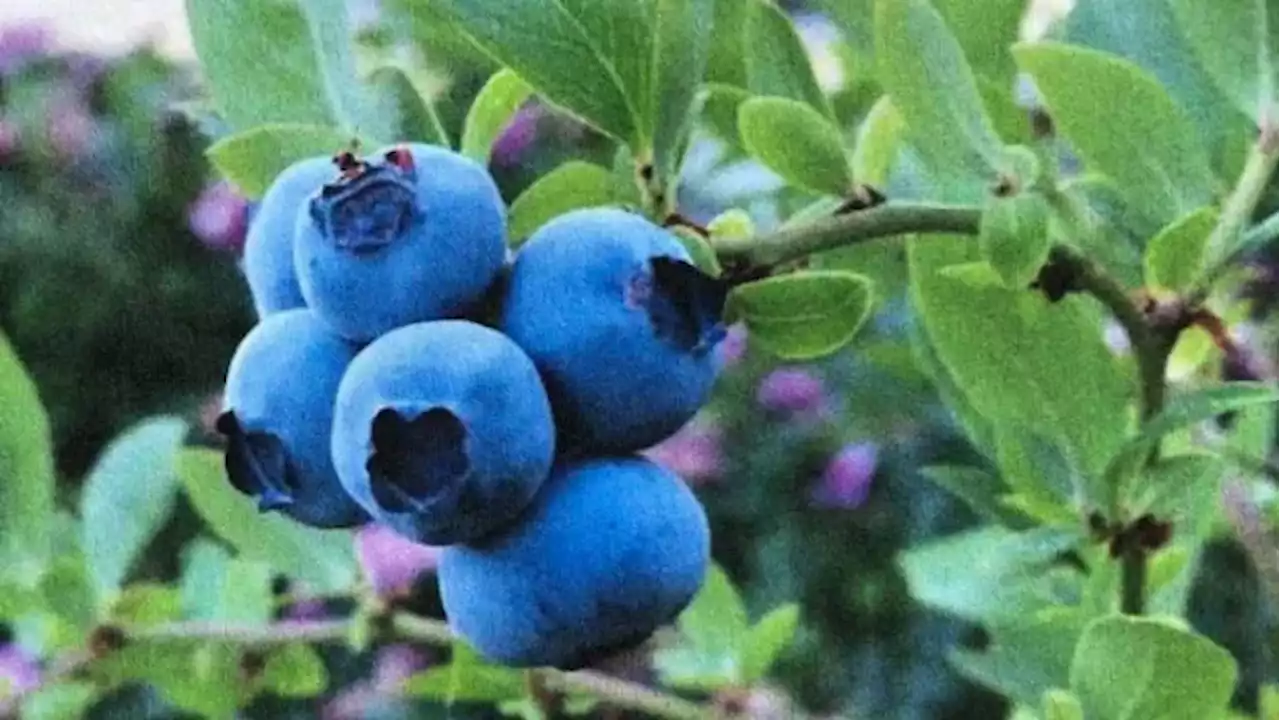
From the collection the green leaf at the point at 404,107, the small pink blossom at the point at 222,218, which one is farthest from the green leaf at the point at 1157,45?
the small pink blossom at the point at 222,218

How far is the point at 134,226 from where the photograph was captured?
2133mm

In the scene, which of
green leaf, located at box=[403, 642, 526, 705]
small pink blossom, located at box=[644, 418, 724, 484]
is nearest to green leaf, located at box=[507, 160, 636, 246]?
green leaf, located at box=[403, 642, 526, 705]

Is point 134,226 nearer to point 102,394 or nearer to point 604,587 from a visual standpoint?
point 102,394

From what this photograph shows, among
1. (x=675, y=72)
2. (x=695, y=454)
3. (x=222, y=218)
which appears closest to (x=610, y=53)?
(x=675, y=72)

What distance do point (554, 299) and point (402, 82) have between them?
101 millimetres

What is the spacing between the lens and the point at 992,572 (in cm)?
55

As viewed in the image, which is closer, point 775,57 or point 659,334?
point 659,334

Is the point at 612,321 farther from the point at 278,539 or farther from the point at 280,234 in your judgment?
the point at 278,539

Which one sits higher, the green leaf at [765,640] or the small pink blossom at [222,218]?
the green leaf at [765,640]

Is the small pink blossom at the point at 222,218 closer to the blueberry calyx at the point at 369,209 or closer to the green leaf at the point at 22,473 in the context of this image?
the green leaf at the point at 22,473

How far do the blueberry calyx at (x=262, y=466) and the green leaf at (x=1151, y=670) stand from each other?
0.21m

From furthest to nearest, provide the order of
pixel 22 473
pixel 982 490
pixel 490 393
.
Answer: pixel 22 473 → pixel 982 490 → pixel 490 393

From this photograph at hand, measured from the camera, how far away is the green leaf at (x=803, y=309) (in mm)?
445

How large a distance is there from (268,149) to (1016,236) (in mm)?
178
